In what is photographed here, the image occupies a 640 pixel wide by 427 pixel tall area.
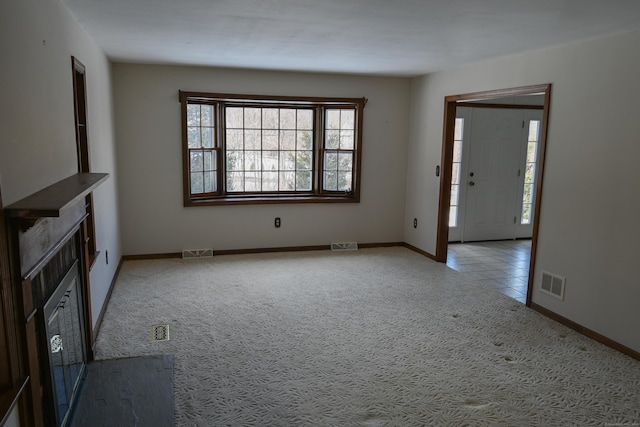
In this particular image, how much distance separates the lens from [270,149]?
5.95m

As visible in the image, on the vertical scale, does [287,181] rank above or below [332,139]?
below

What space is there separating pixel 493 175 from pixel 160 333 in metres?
5.18

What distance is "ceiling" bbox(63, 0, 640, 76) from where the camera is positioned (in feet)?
9.05

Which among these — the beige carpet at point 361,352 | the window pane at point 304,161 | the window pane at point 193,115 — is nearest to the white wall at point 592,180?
the beige carpet at point 361,352

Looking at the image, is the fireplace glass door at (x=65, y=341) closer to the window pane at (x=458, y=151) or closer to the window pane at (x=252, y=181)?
the window pane at (x=252, y=181)

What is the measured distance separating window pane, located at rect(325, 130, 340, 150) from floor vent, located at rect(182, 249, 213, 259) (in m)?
2.07

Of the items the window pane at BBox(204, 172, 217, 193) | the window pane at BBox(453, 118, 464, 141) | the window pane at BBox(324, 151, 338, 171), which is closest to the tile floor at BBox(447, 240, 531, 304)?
the window pane at BBox(453, 118, 464, 141)

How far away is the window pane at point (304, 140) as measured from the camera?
6.04m

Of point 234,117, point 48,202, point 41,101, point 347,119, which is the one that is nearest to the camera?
point 48,202

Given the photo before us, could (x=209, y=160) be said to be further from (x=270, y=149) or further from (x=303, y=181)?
(x=303, y=181)

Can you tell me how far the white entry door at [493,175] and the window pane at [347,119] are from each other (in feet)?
5.78

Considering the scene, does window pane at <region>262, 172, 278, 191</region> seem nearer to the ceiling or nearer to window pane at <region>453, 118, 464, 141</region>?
the ceiling

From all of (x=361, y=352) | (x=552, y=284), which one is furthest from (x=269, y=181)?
(x=552, y=284)

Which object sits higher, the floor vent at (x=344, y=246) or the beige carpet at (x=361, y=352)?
the floor vent at (x=344, y=246)
